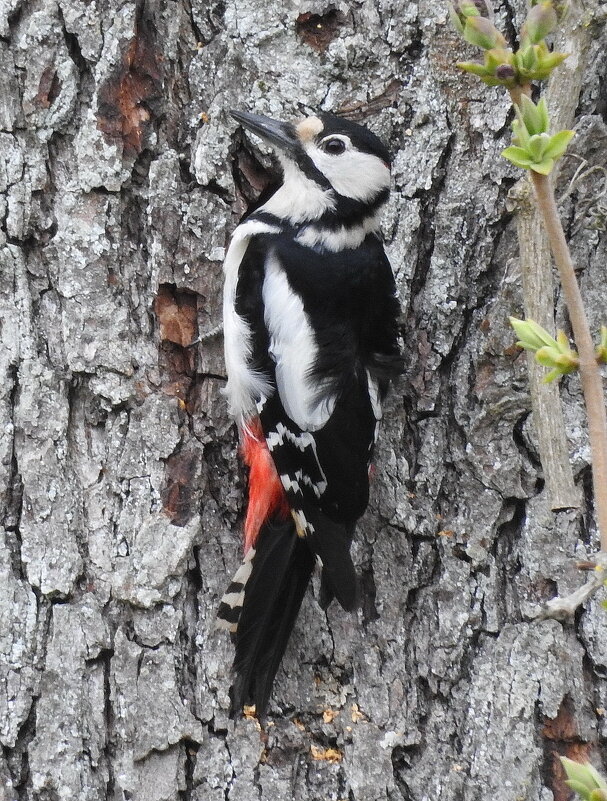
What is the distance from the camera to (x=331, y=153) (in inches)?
93.7

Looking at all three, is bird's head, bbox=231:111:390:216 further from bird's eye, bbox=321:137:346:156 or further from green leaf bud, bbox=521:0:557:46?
green leaf bud, bbox=521:0:557:46

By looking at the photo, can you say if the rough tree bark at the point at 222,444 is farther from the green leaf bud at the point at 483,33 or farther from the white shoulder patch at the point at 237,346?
the green leaf bud at the point at 483,33

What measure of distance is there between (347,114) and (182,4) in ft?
1.57

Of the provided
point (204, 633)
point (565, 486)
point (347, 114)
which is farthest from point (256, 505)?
point (347, 114)

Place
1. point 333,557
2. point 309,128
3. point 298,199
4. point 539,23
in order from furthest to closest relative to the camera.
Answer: point 298,199, point 309,128, point 333,557, point 539,23

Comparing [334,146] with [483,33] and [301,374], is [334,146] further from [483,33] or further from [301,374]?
[483,33]

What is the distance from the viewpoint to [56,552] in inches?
80.7

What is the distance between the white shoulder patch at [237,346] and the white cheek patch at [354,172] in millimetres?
298

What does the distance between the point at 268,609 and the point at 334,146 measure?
116cm

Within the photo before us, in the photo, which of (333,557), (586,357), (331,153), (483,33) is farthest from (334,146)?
(586,357)

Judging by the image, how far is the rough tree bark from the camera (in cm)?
198

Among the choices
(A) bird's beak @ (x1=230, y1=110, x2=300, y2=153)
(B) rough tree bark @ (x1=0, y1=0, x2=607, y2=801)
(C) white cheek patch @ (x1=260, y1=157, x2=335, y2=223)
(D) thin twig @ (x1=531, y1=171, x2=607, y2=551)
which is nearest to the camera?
(D) thin twig @ (x1=531, y1=171, x2=607, y2=551)

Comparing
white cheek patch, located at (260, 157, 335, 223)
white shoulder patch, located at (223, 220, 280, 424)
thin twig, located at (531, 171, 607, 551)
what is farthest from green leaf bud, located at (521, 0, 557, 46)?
white cheek patch, located at (260, 157, 335, 223)

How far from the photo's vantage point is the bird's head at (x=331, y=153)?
2.21 m
